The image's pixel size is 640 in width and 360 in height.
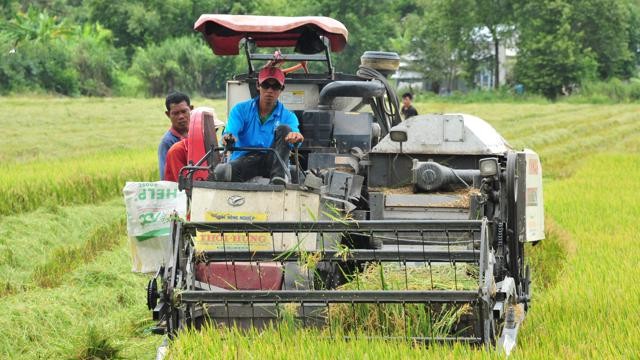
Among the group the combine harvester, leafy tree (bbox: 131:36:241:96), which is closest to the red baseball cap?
the combine harvester

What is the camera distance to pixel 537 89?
69.0 m

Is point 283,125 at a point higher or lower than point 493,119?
higher

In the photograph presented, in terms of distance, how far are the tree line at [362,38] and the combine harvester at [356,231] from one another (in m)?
41.3

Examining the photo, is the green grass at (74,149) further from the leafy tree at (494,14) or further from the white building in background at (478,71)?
the white building in background at (478,71)

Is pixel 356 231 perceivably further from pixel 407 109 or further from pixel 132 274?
pixel 407 109

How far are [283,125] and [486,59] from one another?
229 feet

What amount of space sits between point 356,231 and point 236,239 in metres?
0.84

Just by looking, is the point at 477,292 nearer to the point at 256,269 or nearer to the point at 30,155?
the point at 256,269

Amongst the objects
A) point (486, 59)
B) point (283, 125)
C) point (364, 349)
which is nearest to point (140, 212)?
point (283, 125)

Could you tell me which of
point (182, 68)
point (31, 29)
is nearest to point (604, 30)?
point (182, 68)

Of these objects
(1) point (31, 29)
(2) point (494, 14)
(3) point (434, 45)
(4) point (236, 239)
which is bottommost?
(4) point (236, 239)

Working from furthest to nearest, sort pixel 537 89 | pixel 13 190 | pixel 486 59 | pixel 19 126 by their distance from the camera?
pixel 486 59
pixel 537 89
pixel 19 126
pixel 13 190

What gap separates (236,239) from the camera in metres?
7.25

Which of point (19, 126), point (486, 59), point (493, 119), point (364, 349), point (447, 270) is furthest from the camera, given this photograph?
point (486, 59)
